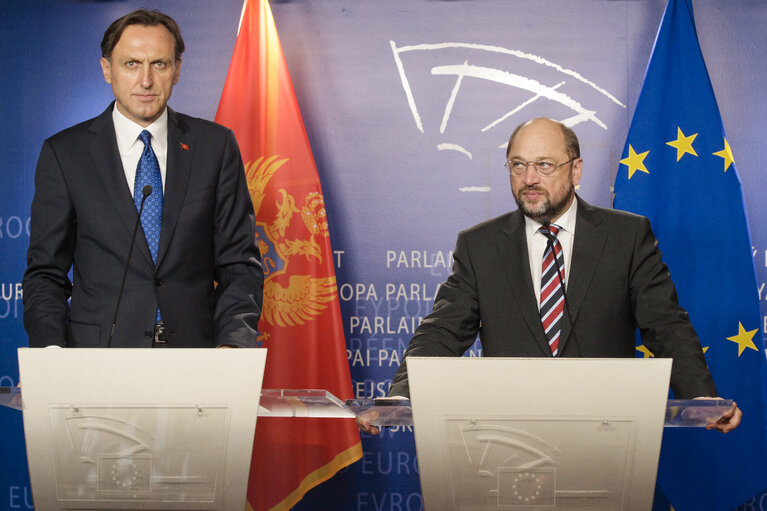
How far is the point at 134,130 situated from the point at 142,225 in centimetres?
35

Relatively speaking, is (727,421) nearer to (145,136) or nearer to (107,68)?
(145,136)

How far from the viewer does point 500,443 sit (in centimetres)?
151

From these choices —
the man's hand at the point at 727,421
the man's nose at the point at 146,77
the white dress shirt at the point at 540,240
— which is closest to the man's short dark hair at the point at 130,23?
the man's nose at the point at 146,77

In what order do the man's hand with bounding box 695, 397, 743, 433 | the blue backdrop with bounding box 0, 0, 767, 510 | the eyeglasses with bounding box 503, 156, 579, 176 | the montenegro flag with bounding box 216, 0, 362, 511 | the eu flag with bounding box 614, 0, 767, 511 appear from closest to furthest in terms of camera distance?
the man's hand with bounding box 695, 397, 743, 433 → the eyeglasses with bounding box 503, 156, 579, 176 → the eu flag with bounding box 614, 0, 767, 511 → the montenegro flag with bounding box 216, 0, 362, 511 → the blue backdrop with bounding box 0, 0, 767, 510

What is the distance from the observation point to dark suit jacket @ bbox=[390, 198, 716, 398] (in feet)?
8.85

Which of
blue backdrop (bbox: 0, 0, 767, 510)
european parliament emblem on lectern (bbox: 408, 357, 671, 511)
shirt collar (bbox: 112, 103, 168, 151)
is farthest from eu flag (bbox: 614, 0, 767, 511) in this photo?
european parliament emblem on lectern (bbox: 408, 357, 671, 511)

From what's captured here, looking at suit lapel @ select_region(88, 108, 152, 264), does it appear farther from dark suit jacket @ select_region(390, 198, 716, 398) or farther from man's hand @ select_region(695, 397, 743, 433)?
man's hand @ select_region(695, 397, 743, 433)

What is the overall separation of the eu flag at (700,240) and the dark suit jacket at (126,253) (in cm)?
193

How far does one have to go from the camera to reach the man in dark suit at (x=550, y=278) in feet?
8.88

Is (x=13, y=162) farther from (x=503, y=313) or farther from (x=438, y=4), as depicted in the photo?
(x=503, y=313)

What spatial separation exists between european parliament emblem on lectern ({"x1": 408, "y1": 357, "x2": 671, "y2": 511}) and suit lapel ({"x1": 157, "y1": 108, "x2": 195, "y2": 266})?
129 cm

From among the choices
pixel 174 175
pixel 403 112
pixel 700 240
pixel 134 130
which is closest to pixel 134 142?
A: pixel 134 130

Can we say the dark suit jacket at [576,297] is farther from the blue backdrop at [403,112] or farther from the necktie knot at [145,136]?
the blue backdrop at [403,112]

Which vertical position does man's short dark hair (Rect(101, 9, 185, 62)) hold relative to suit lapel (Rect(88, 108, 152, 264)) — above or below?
above
